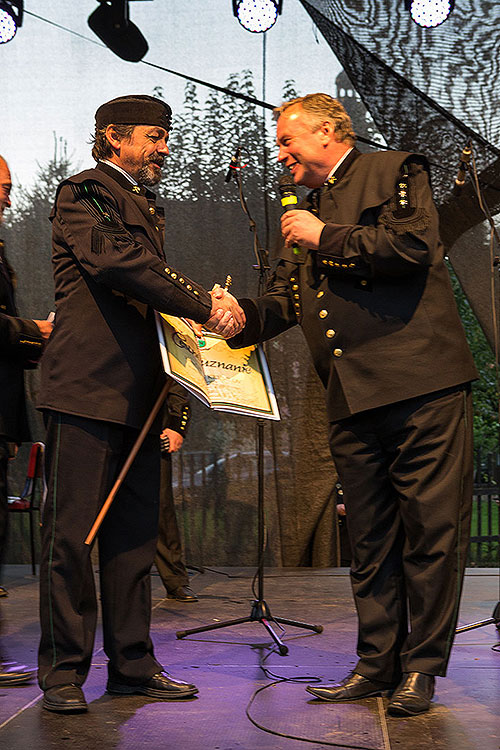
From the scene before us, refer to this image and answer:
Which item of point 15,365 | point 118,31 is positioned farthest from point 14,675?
point 118,31

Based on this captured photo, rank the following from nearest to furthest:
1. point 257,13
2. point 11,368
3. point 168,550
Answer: point 11,368 < point 168,550 < point 257,13

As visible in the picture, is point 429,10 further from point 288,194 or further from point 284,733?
point 284,733

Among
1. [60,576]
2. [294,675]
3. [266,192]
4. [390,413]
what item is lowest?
[294,675]

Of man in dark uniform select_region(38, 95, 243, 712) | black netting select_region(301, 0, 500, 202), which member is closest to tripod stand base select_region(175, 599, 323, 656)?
man in dark uniform select_region(38, 95, 243, 712)

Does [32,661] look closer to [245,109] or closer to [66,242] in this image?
[66,242]

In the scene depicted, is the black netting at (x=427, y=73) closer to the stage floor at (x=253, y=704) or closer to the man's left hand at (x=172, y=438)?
the man's left hand at (x=172, y=438)

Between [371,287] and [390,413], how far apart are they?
360 millimetres

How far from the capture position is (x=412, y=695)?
7.80ft

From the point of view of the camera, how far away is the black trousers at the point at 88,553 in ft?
8.07

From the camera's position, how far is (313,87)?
597 cm

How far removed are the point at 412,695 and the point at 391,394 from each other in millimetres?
804

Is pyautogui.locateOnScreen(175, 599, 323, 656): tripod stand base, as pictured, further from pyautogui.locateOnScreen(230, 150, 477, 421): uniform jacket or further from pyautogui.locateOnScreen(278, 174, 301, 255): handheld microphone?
pyautogui.locateOnScreen(278, 174, 301, 255): handheld microphone

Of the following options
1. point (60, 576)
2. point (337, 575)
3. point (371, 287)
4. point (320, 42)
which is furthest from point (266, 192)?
point (60, 576)

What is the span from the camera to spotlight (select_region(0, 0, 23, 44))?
6.04 m
